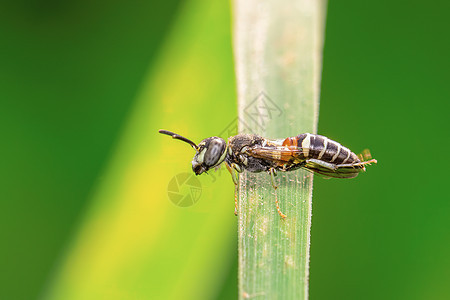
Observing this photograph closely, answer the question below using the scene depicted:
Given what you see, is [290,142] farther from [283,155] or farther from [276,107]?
[276,107]

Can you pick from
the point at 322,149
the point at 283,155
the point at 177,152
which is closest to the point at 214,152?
the point at 177,152

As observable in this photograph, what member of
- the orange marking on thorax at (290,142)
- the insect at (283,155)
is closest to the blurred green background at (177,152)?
the insect at (283,155)

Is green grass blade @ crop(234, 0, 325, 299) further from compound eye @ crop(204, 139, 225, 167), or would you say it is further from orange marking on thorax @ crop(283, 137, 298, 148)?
compound eye @ crop(204, 139, 225, 167)

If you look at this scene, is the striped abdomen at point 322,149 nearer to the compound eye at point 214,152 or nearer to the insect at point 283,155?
the insect at point 283,155

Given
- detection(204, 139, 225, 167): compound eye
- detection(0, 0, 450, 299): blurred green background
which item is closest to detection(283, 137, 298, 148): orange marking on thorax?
detection(0, 0, 450, 299): blurred green background

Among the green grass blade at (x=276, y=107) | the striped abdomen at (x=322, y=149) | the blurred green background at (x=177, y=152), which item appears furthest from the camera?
the striped abdomen at (x=322, y=149)

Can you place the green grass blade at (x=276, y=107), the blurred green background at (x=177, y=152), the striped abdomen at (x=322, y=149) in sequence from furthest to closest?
the striped abdomen at (x=322, y=149)
the blurred green background at (x=177, y=152)
the green grass blade at (x=276, y=107)

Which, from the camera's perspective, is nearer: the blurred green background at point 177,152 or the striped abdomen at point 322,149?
the blurred green background at point 177,152
